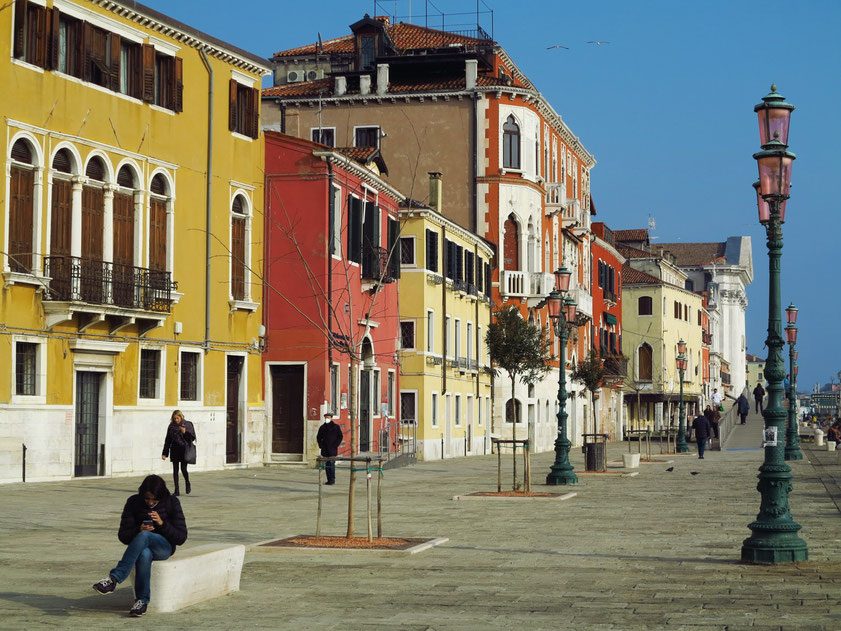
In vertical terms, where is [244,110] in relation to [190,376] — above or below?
above

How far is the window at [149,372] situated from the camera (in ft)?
110

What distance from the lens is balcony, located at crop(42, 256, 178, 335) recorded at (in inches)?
1164

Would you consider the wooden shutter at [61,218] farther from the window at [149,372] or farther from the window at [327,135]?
the window at [327,135]

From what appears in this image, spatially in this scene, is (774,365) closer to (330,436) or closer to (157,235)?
(330,436)

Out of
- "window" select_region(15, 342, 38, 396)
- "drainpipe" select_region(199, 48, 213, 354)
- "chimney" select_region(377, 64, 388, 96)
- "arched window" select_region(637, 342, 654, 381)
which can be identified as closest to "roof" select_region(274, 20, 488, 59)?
"chimney" select_region(377, 64, 388, 96)

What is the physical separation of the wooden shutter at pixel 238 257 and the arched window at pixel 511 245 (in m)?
22.6

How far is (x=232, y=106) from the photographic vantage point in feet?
124

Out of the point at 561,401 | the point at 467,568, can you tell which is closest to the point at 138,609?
the point at 467,568

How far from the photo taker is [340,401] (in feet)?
131

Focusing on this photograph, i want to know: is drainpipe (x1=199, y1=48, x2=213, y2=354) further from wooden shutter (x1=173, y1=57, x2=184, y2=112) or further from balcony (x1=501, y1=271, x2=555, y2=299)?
balcony (x1=501, y1=271, x2=555, y2=299)

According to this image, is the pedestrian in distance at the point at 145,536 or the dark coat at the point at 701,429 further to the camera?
the dark coat at the point at 701,429

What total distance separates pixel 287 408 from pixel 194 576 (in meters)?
28.3

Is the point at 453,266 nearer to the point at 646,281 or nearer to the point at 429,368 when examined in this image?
the point at 429,368

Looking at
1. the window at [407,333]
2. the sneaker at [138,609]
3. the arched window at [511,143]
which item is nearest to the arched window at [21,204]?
the sneaker at [138,609]
